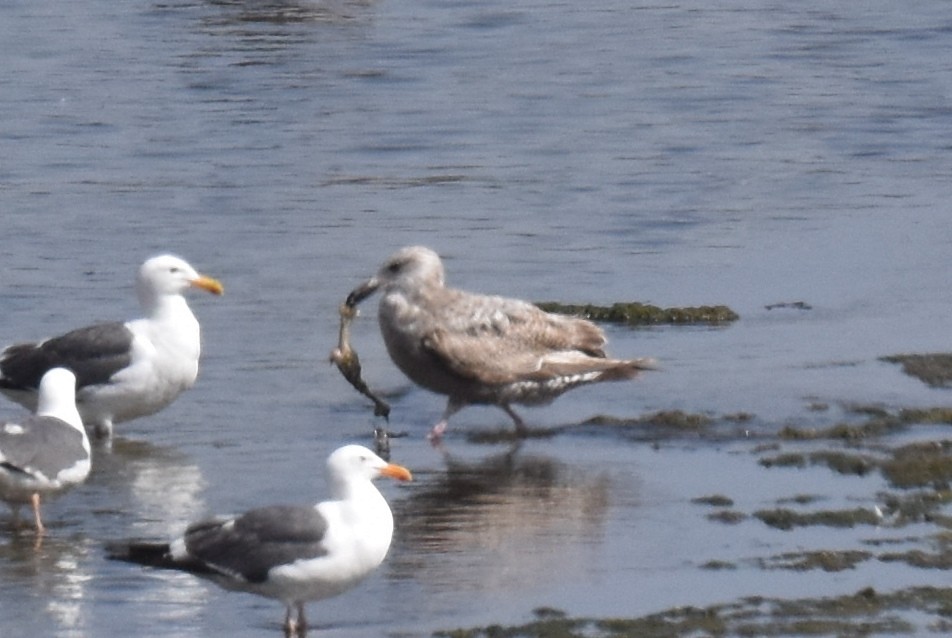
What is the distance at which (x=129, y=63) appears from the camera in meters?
27.2

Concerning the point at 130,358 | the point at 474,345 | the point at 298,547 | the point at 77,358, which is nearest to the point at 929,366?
the point at 474,345

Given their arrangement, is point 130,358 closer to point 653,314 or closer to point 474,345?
point 474,345

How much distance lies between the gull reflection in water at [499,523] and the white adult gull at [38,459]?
4.84 ft

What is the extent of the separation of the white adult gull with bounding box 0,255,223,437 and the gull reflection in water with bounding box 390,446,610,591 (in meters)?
1.68

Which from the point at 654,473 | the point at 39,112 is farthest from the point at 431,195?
the point at 654,473

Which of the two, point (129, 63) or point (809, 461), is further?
point (129, 63)

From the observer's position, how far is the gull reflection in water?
9375mm

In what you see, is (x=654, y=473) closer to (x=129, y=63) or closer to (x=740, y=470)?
(x=740, y=470)

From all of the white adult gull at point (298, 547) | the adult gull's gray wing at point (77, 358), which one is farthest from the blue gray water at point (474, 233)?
the adult gull's gray wing at point (77, 358)

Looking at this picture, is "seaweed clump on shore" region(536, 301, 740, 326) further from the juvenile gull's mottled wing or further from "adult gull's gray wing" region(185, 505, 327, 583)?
"adult gull's gray wing" region(185, 505, 327, 583)

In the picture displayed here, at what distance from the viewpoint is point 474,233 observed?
58.4 feet

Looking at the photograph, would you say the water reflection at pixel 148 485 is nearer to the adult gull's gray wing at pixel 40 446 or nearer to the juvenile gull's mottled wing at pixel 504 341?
the adult gull's gray wing at pixel 40 446

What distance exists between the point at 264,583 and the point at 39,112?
16193 mm

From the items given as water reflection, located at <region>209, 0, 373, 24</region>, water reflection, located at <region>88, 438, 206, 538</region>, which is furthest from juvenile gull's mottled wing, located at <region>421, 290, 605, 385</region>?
water reflection, located at <region>209, 0, 373, 24</region>
